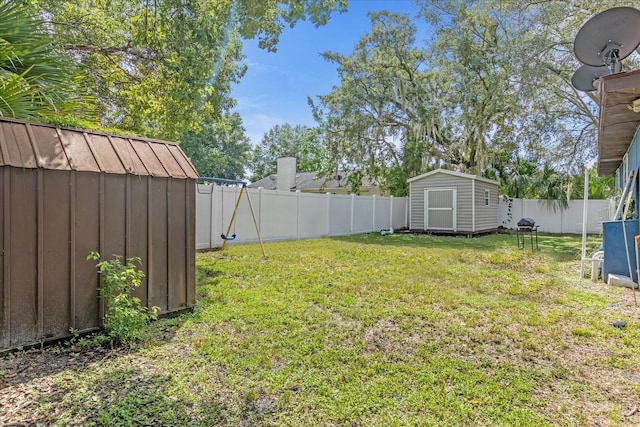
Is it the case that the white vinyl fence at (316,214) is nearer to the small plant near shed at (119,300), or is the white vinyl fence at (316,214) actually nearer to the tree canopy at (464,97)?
the tree canopy at (464,97)

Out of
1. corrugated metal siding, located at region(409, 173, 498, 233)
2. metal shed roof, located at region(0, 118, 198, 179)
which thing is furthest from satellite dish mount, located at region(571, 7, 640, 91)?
corrugated metal siding, located at region(409, 173, 498, 233)

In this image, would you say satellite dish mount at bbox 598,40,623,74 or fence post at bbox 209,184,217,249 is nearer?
satellite dish mount at bbox 598,40,623,74

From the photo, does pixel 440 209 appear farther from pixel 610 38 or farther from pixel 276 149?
pixel 276 149

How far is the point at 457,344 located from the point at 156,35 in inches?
231

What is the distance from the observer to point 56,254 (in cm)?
260

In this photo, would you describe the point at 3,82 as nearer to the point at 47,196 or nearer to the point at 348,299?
the point at 47,196

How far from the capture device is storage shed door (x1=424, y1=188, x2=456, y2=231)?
485 inches

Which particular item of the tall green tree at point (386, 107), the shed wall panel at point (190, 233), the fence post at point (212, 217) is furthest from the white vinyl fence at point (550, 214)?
the shed wall panel at point (190, 233)

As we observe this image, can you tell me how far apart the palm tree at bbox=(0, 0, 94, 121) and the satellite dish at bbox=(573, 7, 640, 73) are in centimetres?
532

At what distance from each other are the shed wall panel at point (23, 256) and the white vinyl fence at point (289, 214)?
5.61 metres

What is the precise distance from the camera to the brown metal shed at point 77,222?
243 centimetres

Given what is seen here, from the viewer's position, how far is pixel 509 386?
2.20 meters

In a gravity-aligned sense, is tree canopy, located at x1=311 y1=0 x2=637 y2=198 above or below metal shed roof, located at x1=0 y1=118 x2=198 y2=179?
above

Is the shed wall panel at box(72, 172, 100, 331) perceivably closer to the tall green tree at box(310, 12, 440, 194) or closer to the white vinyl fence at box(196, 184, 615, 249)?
the white vinyl fence at box(196, 184, 615, 249)
